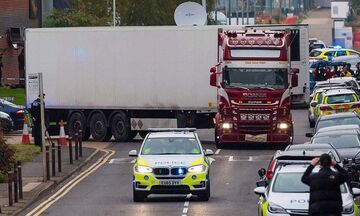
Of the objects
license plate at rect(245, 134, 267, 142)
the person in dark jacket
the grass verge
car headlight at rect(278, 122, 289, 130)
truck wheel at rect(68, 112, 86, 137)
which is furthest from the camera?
truck wheel at rect(68, 112, 86, 137)

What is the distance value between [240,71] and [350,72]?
32.3 meters

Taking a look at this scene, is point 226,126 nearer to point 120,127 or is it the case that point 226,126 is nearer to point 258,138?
point 258,138

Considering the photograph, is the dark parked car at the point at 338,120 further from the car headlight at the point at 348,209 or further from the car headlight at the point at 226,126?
the car headlight at the point at 348,209

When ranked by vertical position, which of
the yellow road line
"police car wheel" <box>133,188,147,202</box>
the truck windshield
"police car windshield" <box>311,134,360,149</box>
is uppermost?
the truck windshield

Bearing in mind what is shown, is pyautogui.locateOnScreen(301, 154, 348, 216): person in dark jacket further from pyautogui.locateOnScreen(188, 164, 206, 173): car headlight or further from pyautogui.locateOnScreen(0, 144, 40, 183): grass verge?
pyautogui.locateOnScreen(0, 144, 40, 183): grass verge

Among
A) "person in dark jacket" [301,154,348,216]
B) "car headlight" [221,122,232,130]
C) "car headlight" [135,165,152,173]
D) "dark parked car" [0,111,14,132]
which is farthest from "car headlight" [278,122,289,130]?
"person in dark jacket" [301,154,348,216]

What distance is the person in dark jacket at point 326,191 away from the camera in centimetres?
1942

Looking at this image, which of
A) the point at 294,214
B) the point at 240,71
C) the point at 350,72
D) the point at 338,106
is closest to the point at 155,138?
the point at 294,214

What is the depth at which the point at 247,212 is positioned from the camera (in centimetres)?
2772

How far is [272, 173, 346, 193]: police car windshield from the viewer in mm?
23344

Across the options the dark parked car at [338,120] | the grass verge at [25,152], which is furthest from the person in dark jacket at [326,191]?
the grass verge at [25,152]

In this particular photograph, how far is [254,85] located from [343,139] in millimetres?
9890

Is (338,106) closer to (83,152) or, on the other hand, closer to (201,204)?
(83,152)

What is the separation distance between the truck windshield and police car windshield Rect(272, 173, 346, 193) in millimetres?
19476
